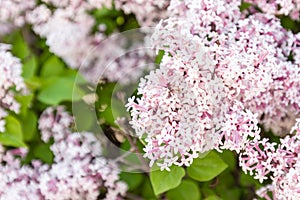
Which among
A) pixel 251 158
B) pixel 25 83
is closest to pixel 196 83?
pixel 251 158

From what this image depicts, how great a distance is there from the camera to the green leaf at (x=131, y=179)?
5.08 ft

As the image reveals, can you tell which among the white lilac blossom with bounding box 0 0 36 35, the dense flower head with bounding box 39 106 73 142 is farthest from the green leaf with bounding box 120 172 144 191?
the white lilac blossom with bounding box 0 0 36 35

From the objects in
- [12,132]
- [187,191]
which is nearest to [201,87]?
[187,191]

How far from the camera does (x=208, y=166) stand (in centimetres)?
142

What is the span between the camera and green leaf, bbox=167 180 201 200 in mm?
1501

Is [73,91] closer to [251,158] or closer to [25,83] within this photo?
[25,83]

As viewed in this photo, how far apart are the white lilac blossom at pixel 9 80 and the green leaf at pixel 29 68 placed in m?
0.04

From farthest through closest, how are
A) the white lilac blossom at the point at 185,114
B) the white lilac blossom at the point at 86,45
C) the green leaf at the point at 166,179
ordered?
1. the white lilac blossom at the point at 86,45
2. the green leaf at the point at 166,179
3. the white lilac blossom at the point at 185,114

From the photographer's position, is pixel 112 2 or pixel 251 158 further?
pixel 112 2

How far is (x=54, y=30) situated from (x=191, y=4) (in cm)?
34

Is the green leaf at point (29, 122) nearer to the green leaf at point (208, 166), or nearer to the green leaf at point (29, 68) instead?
the green leaf at point (29, 68)

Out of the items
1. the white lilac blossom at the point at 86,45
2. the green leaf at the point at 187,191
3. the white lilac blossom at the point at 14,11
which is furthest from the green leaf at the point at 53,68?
the green leaf at the point at 187,191

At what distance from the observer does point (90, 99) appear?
144 centimetres

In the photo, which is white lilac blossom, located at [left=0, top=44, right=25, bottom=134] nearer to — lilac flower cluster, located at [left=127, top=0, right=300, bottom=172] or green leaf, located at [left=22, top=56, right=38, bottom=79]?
green leaf, located at [left=22, top=56, right=38, bottom=79]
